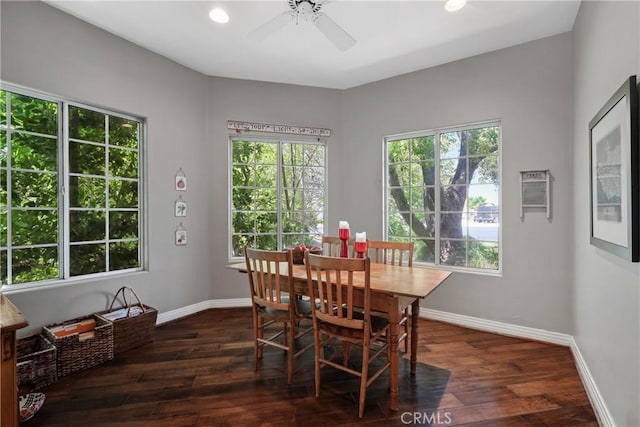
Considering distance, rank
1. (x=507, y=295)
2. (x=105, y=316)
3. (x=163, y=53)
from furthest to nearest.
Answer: (x=163, y=53) → (x=507, y=295) → (x=105, y=316)

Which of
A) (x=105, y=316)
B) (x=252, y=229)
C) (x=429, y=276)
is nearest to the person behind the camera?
(x=429, y=276)

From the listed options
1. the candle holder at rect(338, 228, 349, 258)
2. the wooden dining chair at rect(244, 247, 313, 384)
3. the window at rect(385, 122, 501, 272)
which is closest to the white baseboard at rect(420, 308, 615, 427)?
the window at rect(385, 122, 501, 272)

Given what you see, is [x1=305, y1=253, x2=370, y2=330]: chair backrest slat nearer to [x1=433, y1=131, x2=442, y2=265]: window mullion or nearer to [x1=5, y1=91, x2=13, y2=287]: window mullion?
[x1=433, y1=131, x2=442, y2=265]: window mullion

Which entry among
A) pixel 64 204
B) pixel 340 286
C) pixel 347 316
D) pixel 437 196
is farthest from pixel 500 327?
pixel 64 204

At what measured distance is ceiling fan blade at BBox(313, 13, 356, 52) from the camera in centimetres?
227

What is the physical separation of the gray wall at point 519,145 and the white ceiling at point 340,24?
0.65ft

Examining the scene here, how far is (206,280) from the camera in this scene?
3957 millimetres

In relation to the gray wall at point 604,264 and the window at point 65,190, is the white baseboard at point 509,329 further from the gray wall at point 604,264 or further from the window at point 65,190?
the window at point 65,190

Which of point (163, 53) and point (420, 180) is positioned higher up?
point (163, 53)

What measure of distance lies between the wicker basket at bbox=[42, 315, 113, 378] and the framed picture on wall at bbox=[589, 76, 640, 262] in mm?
3508

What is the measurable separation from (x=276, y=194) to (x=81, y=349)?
256cm

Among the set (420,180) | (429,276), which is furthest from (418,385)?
(420,180)

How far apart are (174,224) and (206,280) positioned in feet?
2.75

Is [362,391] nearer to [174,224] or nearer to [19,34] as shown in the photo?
[174,224]
